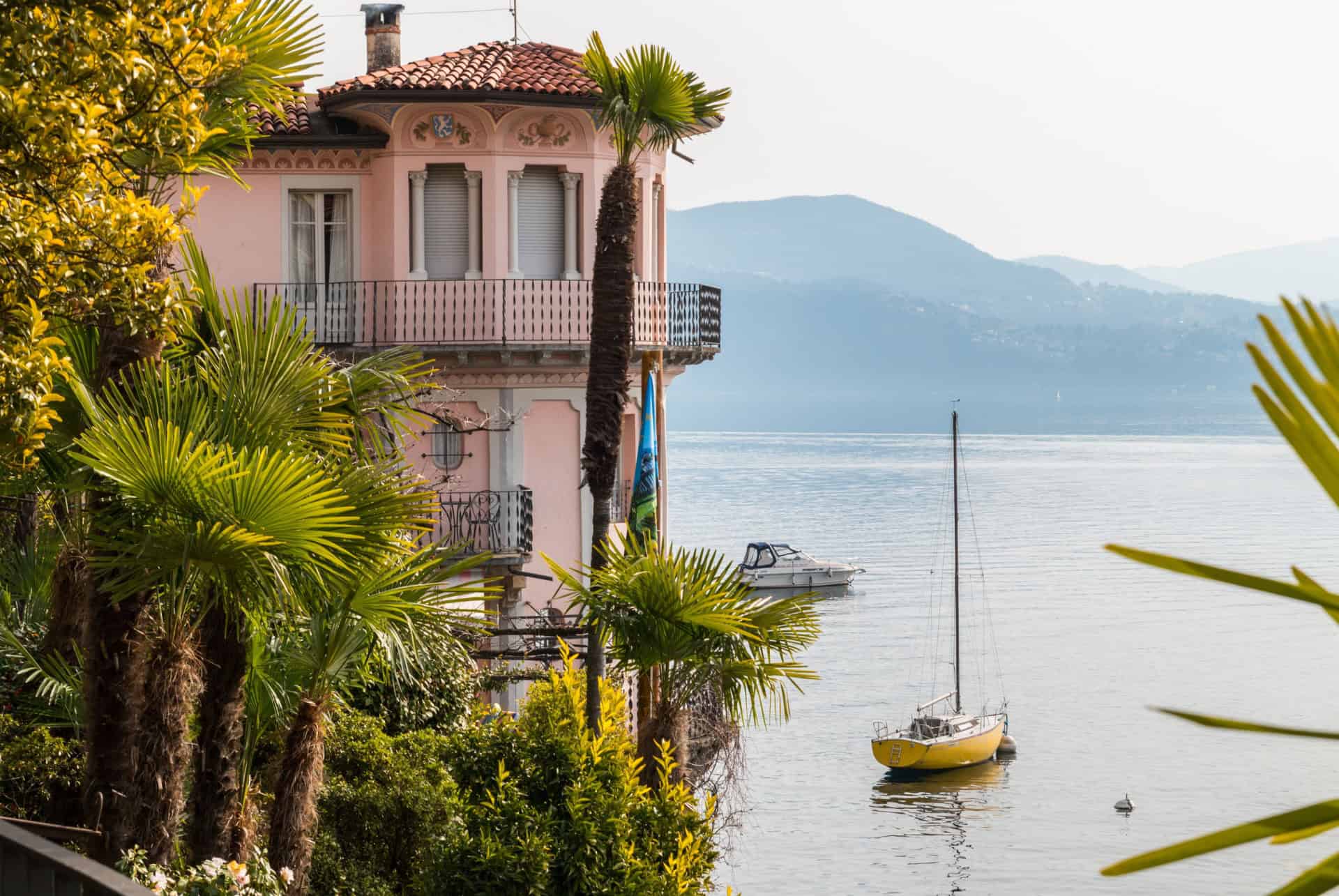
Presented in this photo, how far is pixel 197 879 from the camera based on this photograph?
955 centimetres

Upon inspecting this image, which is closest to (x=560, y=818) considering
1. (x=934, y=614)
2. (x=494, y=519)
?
(x=494, y=519)

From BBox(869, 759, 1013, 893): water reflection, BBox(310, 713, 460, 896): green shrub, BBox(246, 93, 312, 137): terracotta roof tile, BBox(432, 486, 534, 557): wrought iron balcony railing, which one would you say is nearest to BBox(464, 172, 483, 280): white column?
BBox(246, 93, 312, 137): terracotta roof tile

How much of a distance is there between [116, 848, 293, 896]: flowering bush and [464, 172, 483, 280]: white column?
2139 centimetres

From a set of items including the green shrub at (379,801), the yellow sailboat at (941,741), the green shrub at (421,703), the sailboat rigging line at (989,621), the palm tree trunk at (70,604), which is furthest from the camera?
the sailboat rigging line at (989,621)

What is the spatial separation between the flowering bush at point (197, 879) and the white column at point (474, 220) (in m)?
21.4

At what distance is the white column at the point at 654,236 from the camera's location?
32062 mm

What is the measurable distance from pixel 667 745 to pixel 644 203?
16.8m

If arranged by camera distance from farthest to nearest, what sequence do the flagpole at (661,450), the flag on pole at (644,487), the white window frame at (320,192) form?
the white window frame at (320,192) → the flagpole at (661,450) → the flag on pole at (644,487)

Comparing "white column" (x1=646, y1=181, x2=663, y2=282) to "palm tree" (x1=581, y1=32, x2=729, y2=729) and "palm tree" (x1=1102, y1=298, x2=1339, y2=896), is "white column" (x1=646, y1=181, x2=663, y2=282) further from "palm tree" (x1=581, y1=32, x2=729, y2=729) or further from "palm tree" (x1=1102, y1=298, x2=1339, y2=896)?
"palm tree" (x1=1102, y1=298, x2=1339, y2=896)

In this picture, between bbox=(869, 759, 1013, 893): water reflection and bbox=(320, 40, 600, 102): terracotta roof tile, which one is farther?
bbox=(869, 759, 1013, 893): water reflection

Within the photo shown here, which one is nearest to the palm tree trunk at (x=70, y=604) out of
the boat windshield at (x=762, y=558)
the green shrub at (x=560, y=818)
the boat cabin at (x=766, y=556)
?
the green shrub at (x=560, y=818)

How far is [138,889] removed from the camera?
505 cm

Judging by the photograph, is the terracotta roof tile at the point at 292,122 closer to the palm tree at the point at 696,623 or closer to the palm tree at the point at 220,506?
the palm tree at the point at 696,623

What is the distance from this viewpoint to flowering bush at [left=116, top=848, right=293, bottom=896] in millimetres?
9414
